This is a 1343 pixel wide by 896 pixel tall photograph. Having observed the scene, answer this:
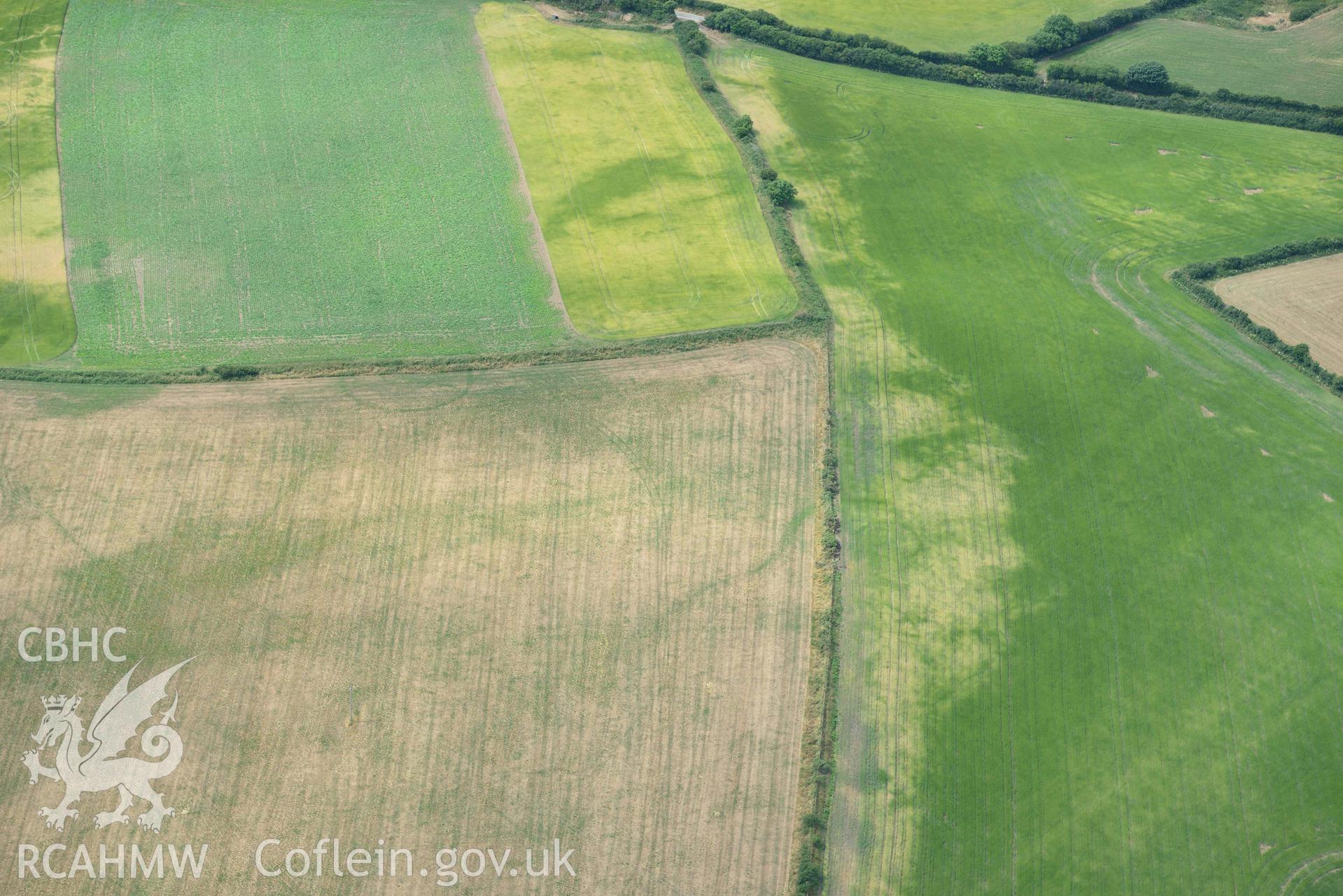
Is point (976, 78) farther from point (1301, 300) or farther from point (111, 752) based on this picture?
point (111, 752)

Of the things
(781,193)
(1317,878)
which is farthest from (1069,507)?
(781,193)

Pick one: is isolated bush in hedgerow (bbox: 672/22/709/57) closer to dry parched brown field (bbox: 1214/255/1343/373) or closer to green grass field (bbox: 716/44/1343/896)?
green grass field (bbox: 716/44/1343/896)

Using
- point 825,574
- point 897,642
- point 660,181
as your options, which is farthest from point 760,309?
point 897,642

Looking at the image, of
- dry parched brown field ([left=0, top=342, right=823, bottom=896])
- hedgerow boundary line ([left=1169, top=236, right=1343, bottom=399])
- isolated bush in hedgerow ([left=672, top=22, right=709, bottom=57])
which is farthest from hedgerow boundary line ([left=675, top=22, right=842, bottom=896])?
hedgerow boundary line ([left=1169, top=236, right=1343, bottom=399])

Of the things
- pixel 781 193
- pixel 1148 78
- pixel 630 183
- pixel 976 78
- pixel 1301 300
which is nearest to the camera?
pixel 1301 300

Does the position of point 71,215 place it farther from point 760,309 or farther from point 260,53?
point 760,309

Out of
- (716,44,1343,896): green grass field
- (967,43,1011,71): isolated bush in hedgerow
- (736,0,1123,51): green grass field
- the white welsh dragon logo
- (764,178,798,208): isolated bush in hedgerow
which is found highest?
(736,0,1123,51): green grass field

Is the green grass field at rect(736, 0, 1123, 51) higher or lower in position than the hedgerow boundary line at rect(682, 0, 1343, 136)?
higher
